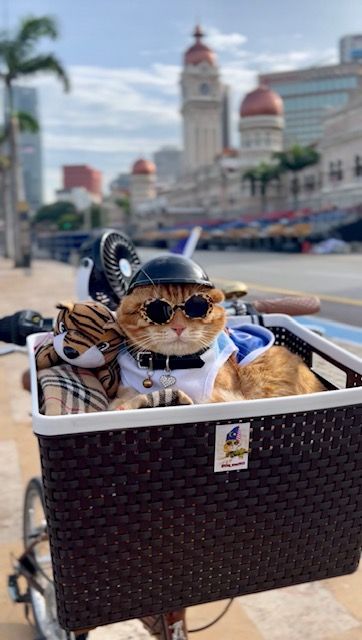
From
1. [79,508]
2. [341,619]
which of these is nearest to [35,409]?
[79,508]

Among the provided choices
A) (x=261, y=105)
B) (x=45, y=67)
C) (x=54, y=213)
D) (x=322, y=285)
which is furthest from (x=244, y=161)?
(x=322, y=285)

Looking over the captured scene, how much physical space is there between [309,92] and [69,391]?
387 feet

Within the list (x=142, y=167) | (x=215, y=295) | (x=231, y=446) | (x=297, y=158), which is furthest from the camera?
(x=142, y=167)

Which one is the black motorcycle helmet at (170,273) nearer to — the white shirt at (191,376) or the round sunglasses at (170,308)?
the round sunglasses at (170,308)

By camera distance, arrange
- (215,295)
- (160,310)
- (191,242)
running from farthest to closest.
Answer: (191,242), (215,295), (160,310)

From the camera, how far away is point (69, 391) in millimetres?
1404

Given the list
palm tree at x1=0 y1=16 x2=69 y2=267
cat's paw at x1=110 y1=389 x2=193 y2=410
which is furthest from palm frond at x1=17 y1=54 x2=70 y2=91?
cat's paw at x1=110 y1=389 x2=193 y2=410

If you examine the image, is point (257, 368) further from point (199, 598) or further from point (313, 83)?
point (313, 83)

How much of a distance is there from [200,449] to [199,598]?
0.37 meters

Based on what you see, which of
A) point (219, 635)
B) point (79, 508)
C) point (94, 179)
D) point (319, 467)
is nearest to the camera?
point (79, 508)

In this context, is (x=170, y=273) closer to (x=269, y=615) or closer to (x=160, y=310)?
(x=160, y=310)

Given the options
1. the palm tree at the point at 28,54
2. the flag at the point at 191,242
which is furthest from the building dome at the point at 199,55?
the flag at the point at 191,242

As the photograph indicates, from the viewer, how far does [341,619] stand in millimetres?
2441

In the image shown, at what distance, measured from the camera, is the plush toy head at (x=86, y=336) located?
151 centimetres
